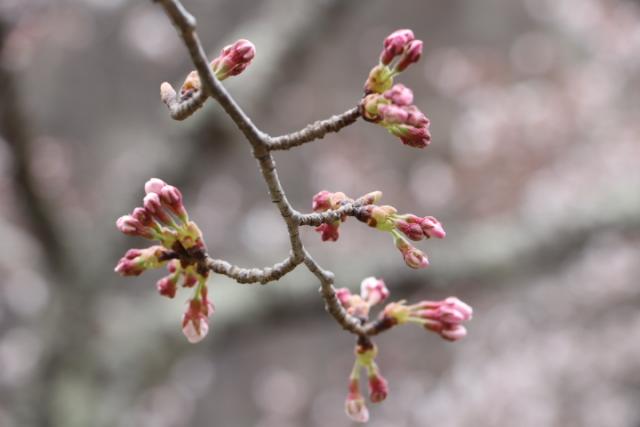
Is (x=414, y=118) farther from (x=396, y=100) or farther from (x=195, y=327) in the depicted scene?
(x=195, y=327)

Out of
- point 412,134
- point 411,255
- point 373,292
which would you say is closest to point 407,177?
point 373,292

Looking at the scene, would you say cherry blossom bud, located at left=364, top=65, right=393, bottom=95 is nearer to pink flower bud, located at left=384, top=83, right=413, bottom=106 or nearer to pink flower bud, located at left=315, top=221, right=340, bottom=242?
pink flower bud, located at left=384, top=83, right=413, bottom=106

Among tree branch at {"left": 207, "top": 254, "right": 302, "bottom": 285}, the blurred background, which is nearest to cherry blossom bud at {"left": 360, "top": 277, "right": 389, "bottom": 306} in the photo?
tree branch at {"left": 207, "top": 254, "right": 302, "bottom": 285}

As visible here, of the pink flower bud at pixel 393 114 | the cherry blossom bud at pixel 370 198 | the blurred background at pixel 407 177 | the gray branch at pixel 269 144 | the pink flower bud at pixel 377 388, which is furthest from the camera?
the blurred background at pixel 407 177

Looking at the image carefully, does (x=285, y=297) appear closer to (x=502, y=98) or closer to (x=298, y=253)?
(x=298, y=253)

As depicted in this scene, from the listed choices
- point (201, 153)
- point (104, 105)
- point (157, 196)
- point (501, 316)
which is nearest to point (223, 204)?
point (104, 105)

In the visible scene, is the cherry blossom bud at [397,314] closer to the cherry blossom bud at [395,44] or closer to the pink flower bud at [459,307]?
the pink flower bud at [459,307]

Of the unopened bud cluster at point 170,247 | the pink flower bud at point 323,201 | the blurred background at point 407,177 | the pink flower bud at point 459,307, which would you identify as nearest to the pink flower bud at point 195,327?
the unopened bud cluster at point 170,247
